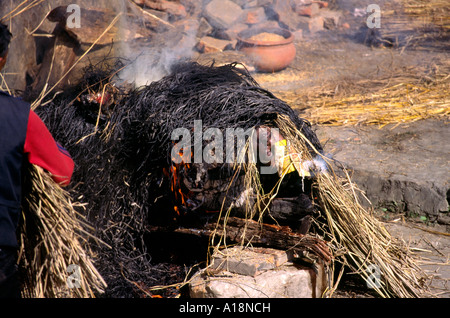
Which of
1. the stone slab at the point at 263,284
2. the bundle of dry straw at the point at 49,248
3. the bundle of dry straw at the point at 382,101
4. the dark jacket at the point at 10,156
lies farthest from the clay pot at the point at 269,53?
the dark jacket at the point at 10,156

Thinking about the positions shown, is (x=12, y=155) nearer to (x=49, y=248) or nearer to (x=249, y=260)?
(x=49, y=248)

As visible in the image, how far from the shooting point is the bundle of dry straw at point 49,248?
2701 millimetres

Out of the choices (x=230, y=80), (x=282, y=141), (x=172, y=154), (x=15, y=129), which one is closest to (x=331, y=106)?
(x=230, y=80)

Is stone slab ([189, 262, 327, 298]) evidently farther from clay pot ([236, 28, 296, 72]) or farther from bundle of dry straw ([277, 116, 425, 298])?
clay pot ([236, 28, 296, 72])

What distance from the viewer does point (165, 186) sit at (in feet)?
11.9

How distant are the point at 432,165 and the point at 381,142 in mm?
760

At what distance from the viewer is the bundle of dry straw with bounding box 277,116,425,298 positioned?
3383mm

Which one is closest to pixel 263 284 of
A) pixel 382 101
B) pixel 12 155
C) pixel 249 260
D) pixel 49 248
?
pixel 249 260

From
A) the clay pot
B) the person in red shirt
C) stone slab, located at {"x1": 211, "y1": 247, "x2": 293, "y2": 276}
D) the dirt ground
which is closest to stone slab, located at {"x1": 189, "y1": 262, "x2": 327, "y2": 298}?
stone slab, located at {"x1": 211, "y1": 247, "x2": 293, "y2": 276}

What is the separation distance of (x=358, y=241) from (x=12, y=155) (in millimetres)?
2538

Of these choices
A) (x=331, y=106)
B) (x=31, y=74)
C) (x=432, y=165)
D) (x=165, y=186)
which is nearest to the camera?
(x=165, y=186)

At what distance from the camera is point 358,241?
3510mm

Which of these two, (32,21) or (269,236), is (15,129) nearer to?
(269,236)

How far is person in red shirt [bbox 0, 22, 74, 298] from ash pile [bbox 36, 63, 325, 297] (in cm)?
85
